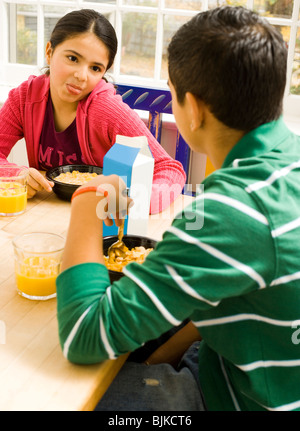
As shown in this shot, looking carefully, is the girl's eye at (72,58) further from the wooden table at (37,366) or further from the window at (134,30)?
the window at (134,30)

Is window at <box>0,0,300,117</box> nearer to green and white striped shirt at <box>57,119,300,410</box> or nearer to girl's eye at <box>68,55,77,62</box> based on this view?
girl's eye at <box>68,55,77,62</box>

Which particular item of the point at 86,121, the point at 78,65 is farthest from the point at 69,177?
the point at 78,65

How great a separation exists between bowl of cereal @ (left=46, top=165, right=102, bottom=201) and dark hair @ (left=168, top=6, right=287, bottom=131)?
0.66m

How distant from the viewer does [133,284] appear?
0.76m

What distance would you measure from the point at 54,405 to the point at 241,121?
1.77 ft

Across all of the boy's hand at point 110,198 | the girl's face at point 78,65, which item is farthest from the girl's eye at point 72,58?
the boy's hand at point 110,198

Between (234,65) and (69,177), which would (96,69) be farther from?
(234,65)

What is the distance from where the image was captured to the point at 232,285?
747mm

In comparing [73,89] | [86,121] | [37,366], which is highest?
[73,89]

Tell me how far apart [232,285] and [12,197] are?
2.60 ft

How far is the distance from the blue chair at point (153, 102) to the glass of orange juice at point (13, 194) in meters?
0.85

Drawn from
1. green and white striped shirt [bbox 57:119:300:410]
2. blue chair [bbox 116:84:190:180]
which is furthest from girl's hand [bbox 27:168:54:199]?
blue chair [bbox 116:84:190:180]

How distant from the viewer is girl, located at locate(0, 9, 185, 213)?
1775mm

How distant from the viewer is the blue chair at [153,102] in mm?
2111
